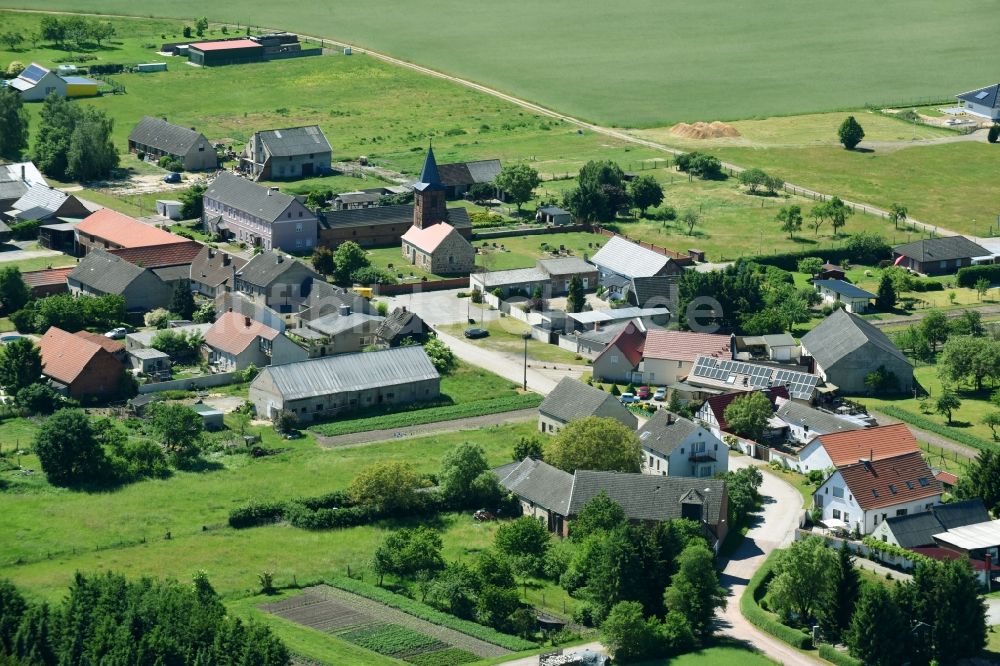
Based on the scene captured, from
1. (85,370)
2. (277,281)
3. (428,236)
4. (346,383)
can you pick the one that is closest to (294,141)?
(428,236)

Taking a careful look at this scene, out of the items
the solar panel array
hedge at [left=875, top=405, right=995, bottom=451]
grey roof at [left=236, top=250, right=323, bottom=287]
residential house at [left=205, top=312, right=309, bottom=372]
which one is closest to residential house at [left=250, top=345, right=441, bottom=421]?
residential house at [left=205, top=312, right=309, bottom=372]

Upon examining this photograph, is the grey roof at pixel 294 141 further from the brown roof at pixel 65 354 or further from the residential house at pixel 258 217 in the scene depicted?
the brown roof at pixel 65 354

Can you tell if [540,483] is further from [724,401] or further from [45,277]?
[45,277]

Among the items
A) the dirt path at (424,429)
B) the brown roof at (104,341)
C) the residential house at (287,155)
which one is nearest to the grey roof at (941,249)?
the dirt path at (424,429)

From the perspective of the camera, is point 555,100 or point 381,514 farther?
point 555,100

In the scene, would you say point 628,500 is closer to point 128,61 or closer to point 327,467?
point 327,467

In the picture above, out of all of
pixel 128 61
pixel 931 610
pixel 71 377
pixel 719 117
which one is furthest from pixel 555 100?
pixel 931 610

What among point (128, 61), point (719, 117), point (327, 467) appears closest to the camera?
point (327, 467)
